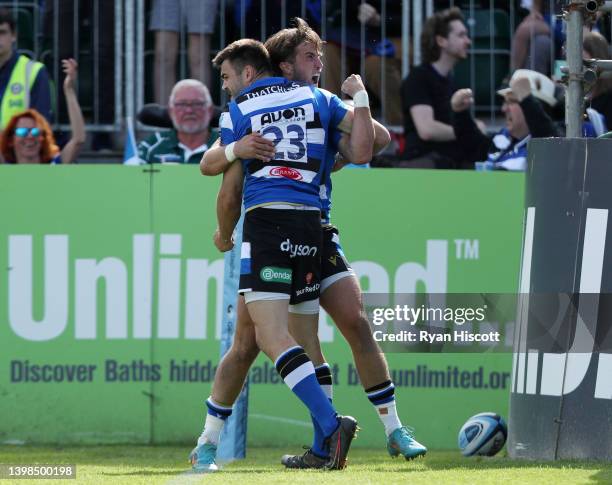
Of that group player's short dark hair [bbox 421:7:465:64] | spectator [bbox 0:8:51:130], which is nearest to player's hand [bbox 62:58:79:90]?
spectator [bbox 0:8:51:130]

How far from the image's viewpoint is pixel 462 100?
11039 millimetres

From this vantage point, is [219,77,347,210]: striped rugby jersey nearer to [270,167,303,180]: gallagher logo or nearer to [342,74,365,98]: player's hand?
[270,167,303,180]: gallagher logo

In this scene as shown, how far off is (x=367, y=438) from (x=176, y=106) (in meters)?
2.97

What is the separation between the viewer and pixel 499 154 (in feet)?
35.2

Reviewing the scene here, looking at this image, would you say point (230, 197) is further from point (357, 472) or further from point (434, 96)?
point (434, 96)

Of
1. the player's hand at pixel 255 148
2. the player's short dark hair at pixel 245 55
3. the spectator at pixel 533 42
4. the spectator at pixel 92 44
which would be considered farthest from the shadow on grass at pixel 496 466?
the spectator at pixel 92 44

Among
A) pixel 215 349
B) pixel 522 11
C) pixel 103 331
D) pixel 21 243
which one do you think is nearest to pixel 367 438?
pixel 215 349

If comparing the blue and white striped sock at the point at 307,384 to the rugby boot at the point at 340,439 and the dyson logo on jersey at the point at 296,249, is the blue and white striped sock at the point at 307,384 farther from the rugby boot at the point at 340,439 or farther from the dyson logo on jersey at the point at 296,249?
the dyson logo on jersey at the point at 296,249

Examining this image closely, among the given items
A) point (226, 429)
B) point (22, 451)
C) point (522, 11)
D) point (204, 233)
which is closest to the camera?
point (226, 429)

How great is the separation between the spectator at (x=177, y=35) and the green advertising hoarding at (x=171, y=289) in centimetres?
200

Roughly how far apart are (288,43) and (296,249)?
1.06 m

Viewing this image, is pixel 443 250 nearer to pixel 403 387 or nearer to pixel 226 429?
pixel 403 387

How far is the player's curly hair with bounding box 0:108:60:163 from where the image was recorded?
10781 millimetres

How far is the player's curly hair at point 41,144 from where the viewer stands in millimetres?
10781
